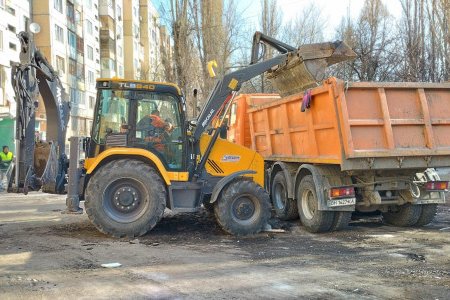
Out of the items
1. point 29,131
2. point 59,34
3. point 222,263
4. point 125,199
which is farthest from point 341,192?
point 59,34

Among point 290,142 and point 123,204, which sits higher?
point 290,142

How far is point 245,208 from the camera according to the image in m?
8.20

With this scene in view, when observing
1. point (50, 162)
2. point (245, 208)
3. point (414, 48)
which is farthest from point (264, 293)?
point (414, 48)

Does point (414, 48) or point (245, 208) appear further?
point (414, 48)

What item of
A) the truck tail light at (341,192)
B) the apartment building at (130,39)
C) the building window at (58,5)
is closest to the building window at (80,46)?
the building window at (58,5)

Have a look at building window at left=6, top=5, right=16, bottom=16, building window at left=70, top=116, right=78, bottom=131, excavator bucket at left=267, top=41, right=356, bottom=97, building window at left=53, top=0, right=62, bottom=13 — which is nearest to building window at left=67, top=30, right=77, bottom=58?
building window at left=53, top=0, right=62, bottom=13

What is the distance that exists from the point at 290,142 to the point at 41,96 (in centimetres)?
478

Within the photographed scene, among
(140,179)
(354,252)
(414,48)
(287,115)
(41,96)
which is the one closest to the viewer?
(354,252)

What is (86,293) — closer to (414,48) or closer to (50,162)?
(50,162)

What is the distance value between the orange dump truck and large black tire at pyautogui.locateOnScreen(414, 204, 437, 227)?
0.02m

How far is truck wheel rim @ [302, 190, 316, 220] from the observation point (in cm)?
869

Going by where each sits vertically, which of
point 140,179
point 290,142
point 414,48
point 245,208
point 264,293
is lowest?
point 264,293

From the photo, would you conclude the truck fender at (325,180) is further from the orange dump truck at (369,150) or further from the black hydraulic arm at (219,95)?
the black hydraulic arm at (219,95)

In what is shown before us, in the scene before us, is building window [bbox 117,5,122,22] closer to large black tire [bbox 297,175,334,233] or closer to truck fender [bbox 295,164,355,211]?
large black tire [bbox 297,175,334,233]
